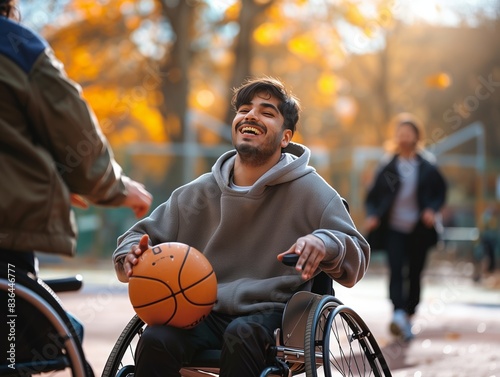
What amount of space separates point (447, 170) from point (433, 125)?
10.3 metres

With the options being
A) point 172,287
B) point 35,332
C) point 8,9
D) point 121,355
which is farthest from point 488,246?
point 35,332

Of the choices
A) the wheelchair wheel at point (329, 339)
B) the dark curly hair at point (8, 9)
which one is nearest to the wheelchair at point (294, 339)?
the wheelchair wheel at point (329, 339)

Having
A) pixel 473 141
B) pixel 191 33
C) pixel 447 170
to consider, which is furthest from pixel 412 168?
pixel 473 141

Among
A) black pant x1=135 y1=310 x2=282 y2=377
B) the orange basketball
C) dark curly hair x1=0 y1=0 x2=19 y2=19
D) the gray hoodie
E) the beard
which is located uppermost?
dark curly hair x1=0 y1=0 x2=19 y2=19

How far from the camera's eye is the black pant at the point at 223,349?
3.82 m

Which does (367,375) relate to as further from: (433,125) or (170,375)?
(433,125)

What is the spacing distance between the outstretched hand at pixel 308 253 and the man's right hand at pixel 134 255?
523mm

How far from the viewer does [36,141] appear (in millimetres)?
3508

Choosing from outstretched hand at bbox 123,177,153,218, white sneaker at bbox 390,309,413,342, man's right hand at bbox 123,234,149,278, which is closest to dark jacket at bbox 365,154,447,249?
white sneaker at bbox 390,309,413,342

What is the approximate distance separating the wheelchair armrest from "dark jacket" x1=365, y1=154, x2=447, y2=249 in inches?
212

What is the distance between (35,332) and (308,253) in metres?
1.01

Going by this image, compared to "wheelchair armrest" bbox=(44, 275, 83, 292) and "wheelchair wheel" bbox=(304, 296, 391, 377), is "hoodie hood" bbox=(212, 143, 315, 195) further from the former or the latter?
"wheelchair armrest" bbox=(44, 275, 83, 292)

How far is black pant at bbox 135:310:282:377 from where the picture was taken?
12.5ft

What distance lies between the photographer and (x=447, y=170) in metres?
26.9
